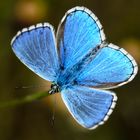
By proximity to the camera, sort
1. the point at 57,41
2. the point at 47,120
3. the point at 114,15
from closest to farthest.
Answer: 1. the point at 57,41
2. the point at 47,120
3. the point at 114,15

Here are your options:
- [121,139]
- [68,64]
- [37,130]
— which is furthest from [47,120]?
[68,64]

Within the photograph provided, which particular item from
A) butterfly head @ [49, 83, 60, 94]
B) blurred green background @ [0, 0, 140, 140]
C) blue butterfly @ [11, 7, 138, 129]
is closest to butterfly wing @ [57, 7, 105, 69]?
blue butterfly @ [11, 7, 138, 129]

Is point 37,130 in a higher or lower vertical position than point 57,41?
lower

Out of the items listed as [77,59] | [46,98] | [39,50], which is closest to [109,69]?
[77,59]

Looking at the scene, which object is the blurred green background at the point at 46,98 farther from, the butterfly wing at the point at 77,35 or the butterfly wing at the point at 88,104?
the butterfly wing at the point at 88,104

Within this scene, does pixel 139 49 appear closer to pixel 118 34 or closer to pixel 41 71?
pixel 118 34

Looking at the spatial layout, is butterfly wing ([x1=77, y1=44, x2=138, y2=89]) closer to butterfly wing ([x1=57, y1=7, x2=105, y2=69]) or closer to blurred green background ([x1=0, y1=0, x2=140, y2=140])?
butterfly wing ([x1=57, y1=7, x2=105, y2=69])

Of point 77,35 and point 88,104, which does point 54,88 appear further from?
point 77,35
